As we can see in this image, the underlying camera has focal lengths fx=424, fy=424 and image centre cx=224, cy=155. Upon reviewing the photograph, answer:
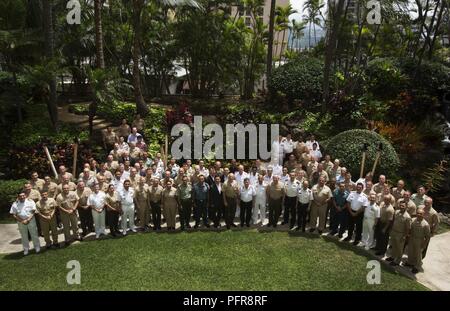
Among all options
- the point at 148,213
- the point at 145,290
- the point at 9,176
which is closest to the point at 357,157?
the point at 148,213

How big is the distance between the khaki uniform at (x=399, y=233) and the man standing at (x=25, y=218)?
796 centimetres

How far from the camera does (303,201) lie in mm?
10617

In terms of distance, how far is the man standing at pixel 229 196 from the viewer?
10.9 metres

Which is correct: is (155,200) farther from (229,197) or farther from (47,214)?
(47,214)

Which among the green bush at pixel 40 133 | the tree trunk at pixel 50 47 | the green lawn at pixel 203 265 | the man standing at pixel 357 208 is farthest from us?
the tree trunk at pixel 50 47

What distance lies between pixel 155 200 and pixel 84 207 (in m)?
1.69

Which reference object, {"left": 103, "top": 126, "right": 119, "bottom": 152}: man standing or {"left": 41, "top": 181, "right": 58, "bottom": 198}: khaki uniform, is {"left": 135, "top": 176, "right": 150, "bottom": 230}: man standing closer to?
{"left": 41, "top": 181, "right": 58, "bottom": 198}: khaki uniform

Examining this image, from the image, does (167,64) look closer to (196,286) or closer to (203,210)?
(203,210)

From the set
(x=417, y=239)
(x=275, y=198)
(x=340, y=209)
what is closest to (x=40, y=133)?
(x=275, y=198)

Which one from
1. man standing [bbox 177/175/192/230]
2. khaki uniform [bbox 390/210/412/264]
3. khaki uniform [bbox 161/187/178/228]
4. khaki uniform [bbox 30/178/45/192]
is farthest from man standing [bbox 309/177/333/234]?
khaki uniform [bbox 30/178/45/192]

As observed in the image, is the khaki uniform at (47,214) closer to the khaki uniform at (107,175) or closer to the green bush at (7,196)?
the khaki uniform at (107,175)

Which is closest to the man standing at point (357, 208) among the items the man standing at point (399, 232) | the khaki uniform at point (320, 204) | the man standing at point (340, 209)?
the man standing at point (340, 209)

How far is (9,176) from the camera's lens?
13.2 m

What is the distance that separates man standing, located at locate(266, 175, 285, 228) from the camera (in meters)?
10.9
